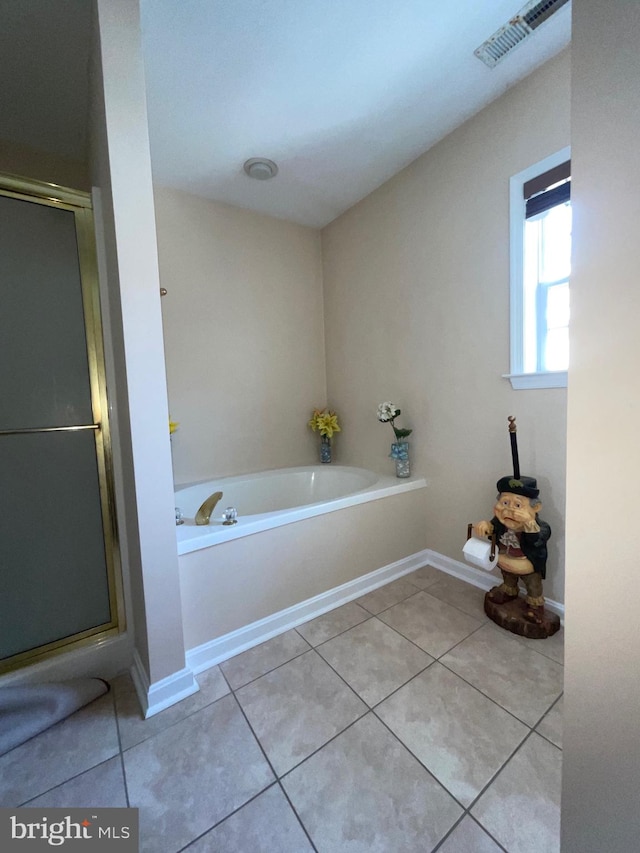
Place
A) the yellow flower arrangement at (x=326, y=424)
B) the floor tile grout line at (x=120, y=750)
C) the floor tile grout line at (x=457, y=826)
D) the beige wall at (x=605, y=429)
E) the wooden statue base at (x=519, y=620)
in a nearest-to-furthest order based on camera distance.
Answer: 1. the beige wall at (x=605, y=429)
2. the floor tile grout line at (x=457, y=826)
3. the floor tile grout line at (x=120, y=750)
4. the wooden statue base at (x=519, y=620)
5. the yellow flower arrangement at (x=326, y=424)

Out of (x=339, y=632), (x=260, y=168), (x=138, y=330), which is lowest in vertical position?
(x=339, y=632)

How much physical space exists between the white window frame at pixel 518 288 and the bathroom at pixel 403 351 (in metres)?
0.05

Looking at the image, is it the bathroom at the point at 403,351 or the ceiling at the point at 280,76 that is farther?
the ceiling at the point at 280,76

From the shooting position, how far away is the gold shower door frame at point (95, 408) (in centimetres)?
134

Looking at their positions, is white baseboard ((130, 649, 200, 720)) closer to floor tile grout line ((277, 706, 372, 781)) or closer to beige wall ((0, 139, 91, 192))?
floor tile grout line ((277, 706, 372, 781))

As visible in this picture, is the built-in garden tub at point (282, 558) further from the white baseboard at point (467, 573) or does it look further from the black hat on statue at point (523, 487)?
the black hat on statue at point (523, 487)

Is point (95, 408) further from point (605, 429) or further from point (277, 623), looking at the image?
point (605, 429)

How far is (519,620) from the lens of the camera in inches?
Answer: 57.0

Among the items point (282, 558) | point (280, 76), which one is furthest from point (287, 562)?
point (280, 76)

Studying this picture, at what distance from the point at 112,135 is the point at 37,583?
5.68 feet

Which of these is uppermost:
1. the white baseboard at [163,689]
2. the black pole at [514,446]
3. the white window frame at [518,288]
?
the white window frame at [518,288]

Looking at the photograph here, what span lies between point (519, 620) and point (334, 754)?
1000 mm

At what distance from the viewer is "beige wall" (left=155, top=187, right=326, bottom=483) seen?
2.23 meters

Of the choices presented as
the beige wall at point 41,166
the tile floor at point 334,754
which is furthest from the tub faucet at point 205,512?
the beige wall at point 41,166
